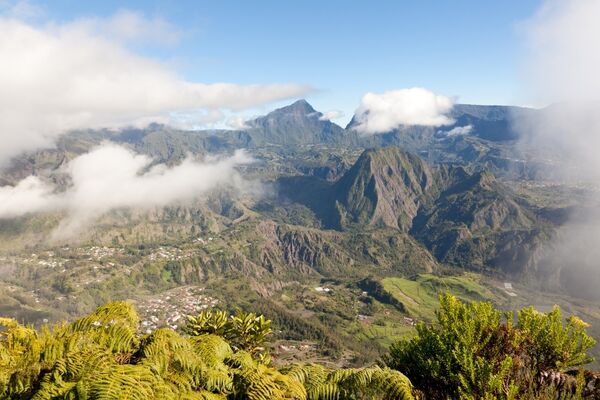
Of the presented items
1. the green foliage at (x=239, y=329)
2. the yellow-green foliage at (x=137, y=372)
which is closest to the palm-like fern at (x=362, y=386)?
the yellow-green foliage at (x=137, y=372)

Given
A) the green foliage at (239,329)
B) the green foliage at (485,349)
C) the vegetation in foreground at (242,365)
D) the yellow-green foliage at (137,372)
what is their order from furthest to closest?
the green foliage at (239,329) → the green foliage at (485,349) → the vegetation in foreground at (242,365) → the yellow-green foliage at (137,372)

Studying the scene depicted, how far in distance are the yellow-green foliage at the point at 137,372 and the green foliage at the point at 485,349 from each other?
599 cm

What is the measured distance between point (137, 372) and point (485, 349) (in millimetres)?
17294

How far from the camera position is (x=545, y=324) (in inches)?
890

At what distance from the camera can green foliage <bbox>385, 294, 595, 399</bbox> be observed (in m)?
18.0

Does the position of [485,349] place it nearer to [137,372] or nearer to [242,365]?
[242,365]

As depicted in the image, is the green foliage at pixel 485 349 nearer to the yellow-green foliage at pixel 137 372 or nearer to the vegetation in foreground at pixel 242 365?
the vegetation in foreground at pixel 242 365

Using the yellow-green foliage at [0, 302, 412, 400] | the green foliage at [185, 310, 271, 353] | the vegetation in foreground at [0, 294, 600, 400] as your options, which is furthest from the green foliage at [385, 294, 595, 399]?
the green foliage at [185, 310, 271, 353]

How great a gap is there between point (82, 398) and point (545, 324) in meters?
24.1

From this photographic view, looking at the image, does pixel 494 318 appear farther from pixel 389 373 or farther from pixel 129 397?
pixel 129 397

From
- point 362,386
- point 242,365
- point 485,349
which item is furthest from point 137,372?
point 485,349

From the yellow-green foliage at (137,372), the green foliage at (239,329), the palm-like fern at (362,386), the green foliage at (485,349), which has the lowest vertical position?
the green foliage at (239,329)

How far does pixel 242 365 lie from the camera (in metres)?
15.0

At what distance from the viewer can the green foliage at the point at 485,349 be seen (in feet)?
59.0
